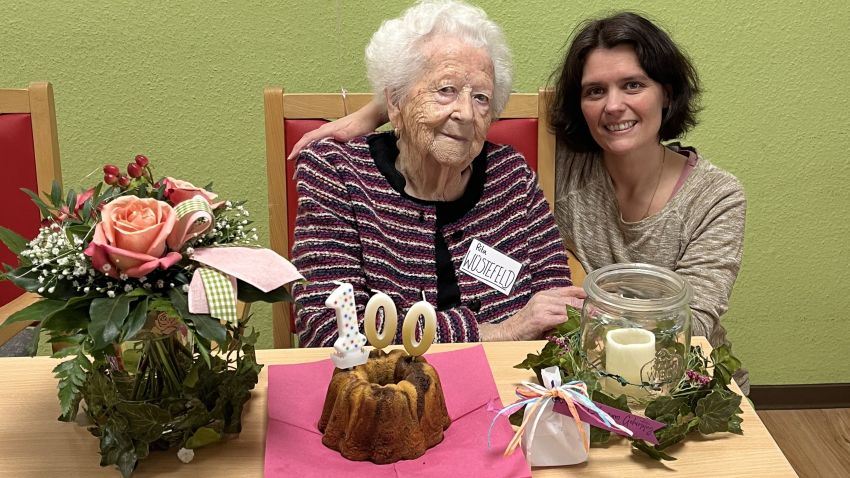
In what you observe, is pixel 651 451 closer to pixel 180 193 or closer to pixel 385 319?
pixel 385 319

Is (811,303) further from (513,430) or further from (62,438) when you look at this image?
(62,438)

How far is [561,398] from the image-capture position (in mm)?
1167

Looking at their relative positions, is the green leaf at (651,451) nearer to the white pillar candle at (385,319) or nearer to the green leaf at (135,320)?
the white pillar candle at (385,319)

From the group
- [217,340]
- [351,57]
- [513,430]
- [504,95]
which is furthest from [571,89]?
[217,340]

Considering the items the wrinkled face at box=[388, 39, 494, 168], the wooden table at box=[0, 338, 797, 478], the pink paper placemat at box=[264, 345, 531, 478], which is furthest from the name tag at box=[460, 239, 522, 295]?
the wooden table at box=[0, 338, 797, 478]

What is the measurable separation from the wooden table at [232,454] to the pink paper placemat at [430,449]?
0.04 m

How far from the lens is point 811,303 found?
2.97 metres

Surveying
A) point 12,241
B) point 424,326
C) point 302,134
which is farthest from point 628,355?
point 302,134

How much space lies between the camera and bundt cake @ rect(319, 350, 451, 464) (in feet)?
3.84

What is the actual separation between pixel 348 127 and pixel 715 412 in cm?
110

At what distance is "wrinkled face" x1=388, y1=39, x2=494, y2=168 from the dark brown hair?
0.31 m

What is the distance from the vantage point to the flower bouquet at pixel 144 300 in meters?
1.06

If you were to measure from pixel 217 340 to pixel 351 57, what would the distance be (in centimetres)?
169

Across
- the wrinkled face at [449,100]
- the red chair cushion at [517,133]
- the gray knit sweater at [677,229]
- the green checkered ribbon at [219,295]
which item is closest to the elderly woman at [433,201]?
the wrinkled face at [449,100]
